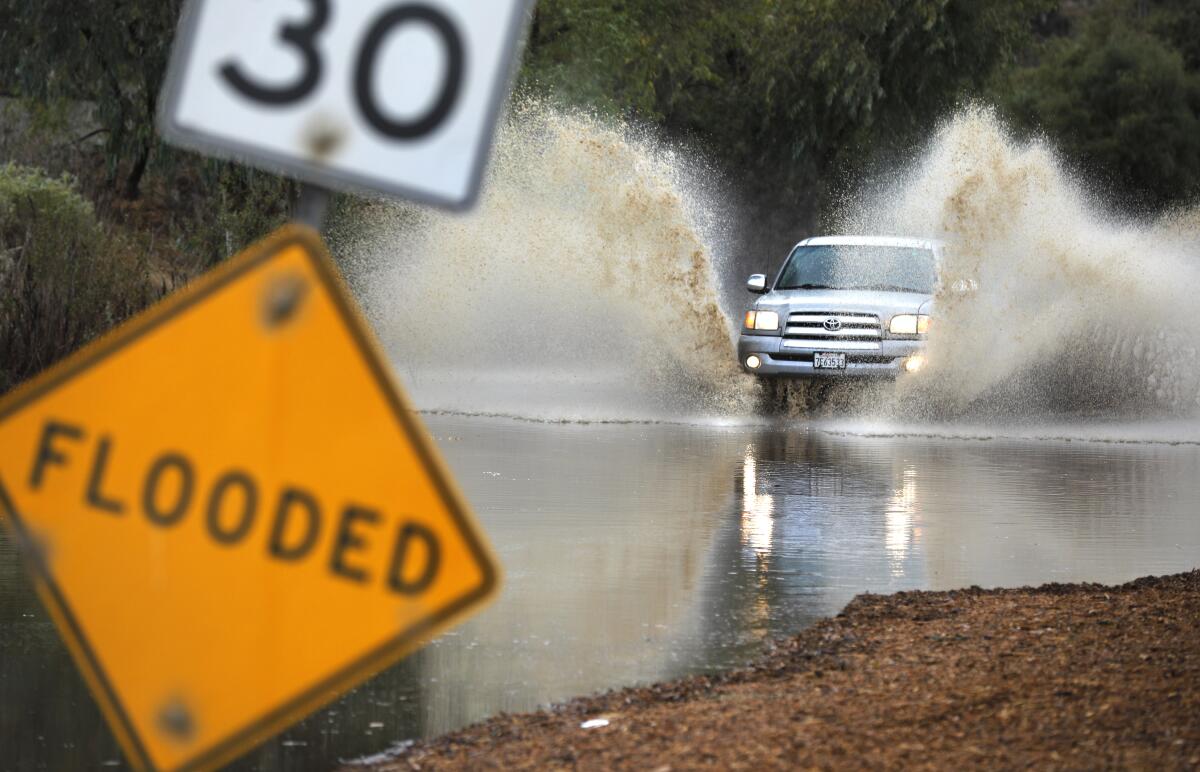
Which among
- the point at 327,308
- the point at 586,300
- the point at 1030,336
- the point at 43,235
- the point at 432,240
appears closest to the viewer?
the point at 327,308

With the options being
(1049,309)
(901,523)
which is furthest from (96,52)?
(901,523)

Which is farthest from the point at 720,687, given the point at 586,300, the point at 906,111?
the point at 906,111

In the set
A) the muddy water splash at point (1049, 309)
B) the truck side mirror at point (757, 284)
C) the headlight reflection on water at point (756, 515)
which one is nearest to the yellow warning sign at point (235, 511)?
the headlight reflection on water at point (756, 515)

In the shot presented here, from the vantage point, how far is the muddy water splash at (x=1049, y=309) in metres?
20.1

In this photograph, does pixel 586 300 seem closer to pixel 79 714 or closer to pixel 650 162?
pixel 650 162

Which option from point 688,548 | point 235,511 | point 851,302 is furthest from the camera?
point 851,302

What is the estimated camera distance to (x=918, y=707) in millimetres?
6438

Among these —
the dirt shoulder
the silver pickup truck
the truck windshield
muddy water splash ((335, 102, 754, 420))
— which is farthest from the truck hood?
the dirt shoulder

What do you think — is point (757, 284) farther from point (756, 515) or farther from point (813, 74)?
point (813, 74)

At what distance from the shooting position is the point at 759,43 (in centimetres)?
4228

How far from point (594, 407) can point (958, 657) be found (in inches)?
537

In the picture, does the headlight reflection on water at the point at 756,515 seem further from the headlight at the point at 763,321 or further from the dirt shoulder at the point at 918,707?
the headlight at the point at 763,321

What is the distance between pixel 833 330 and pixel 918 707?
43.5 ft

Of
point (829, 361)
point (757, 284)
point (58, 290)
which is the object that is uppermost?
point (757, 284)
